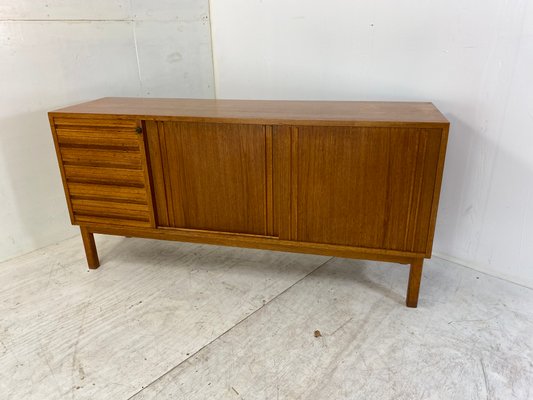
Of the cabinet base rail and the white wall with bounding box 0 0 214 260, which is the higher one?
the white wall with bounding box 0 0 214 260

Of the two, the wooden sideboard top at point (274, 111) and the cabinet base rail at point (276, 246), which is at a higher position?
the wooden sideboard top at point (274, 111)

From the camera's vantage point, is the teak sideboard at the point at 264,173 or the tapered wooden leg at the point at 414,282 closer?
the teak sideboard at the point at 264,173

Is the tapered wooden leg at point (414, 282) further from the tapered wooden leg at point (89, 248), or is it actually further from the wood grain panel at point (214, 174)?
the tapered wooden leg at point (89, 248)

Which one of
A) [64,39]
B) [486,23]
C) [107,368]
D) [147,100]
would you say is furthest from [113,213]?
[486,23]

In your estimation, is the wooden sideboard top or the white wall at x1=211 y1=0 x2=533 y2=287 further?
the white wall at x1=211 y1=0 x2=533 y2=287

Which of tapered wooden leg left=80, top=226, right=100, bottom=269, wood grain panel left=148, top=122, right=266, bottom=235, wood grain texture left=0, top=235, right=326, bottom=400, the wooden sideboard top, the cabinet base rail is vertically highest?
the wooden sideboard top

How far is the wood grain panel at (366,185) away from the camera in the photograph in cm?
153

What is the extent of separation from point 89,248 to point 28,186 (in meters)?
0.51

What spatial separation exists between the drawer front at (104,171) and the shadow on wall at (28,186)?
40 cm

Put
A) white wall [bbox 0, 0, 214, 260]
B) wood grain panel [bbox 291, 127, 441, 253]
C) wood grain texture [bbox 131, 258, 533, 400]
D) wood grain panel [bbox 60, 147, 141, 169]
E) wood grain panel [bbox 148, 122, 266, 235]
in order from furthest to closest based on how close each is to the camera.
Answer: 1. white wall [bbox 0, 0, 214, 260]
2. wood grain panel [bbox 60, 147, 141, 169]
3. wood grain panel [bbox 148, 122, 266, 235]
4. wood grain panel [bbox 291, 127, 441, 253]
5. wood grain texture [bbox 131, 258, 533, 400]

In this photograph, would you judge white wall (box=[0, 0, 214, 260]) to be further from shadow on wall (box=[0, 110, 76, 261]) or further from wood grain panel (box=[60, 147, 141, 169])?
wood grain panel (box=[60, 147, 141, 169])

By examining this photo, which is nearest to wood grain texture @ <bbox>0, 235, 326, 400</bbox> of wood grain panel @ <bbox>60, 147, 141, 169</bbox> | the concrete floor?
the concrete floor

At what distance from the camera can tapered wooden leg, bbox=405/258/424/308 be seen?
5.56ft

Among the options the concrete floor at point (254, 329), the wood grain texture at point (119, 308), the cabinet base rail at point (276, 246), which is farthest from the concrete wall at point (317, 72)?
the cabinet base rail at point (276, 246)
